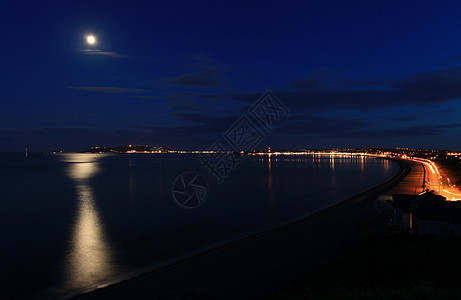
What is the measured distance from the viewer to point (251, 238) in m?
25.5

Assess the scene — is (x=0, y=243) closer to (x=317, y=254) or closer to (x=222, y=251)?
(x=222, y=251)

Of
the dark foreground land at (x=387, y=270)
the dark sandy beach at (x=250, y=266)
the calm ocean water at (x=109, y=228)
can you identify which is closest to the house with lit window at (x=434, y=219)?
the dark foreground land at (x=387, y=270)

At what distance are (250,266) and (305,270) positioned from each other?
311 centimetres

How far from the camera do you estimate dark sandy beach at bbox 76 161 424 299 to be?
612 inches

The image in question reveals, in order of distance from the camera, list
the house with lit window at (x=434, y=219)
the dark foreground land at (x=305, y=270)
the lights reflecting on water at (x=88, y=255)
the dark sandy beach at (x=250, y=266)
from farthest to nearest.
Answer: the house with lit window at (x=434, y=219), the lights reflecting on water at (x=88, y=255), the dark sandy beach at (x=250, y=266), the dark foreground land at (x=305, y=270)

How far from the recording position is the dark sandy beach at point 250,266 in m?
15.6

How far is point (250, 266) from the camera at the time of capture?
61.1 ft

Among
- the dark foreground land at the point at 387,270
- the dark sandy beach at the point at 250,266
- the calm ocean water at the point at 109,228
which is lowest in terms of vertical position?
the calm ocean water at the point at 109,228

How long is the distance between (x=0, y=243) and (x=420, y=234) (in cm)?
A: 3205

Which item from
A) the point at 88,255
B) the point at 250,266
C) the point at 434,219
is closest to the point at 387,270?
the point at 250,266

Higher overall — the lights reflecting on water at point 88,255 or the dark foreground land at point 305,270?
the dark foreground land at point 305,270

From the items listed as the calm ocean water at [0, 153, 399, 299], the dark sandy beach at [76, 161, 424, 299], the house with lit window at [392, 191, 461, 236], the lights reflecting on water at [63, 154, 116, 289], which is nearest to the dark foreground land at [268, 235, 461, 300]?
the house with lit window at [392, 191, 461, 236]

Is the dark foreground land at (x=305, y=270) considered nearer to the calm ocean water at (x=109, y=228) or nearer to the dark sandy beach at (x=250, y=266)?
the dark sandy beach at (x=250, y=266)

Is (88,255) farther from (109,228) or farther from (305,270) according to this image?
(305,270)
